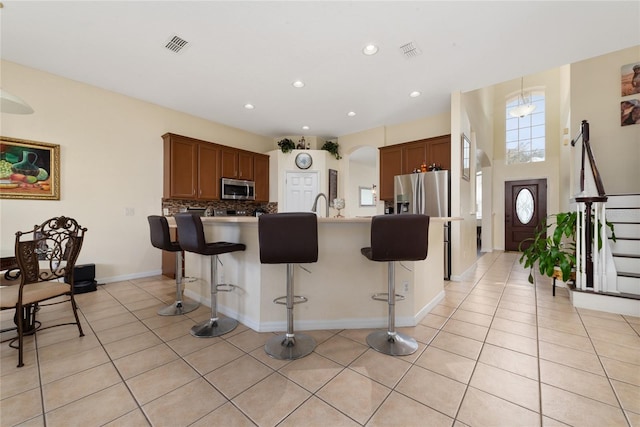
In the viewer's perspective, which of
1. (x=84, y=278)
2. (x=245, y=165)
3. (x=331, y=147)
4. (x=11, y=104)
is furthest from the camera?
(x=331, y=147)

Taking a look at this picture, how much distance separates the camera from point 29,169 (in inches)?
123

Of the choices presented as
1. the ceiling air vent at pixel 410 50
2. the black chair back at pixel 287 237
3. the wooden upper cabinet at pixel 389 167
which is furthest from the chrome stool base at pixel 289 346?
the wooden upper cabinet at pixel 389 167

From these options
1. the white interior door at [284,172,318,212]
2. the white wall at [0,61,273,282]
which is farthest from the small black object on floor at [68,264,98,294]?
the white interior door at [284,172,318,212]

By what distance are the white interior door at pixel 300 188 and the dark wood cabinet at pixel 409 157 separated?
1.55 m

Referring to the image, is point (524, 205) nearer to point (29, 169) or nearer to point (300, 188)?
point (300, 188)

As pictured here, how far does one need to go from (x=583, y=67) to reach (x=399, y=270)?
4310 mm

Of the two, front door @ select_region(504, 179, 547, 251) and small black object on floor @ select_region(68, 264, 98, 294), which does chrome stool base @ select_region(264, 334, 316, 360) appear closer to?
small black object on floor @ select_region(68, 264, 98, 294)

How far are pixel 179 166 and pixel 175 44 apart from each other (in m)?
2.03

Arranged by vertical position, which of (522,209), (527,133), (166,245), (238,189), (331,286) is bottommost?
(331,286)

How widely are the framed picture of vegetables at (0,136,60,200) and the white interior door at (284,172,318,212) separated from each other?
3.66 metres

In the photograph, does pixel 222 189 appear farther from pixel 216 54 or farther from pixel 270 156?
pixel 216 54

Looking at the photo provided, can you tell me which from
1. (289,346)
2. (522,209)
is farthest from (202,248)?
(522,209)

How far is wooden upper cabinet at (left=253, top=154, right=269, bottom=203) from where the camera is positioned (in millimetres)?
5516

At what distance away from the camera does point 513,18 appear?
231 centimetres
